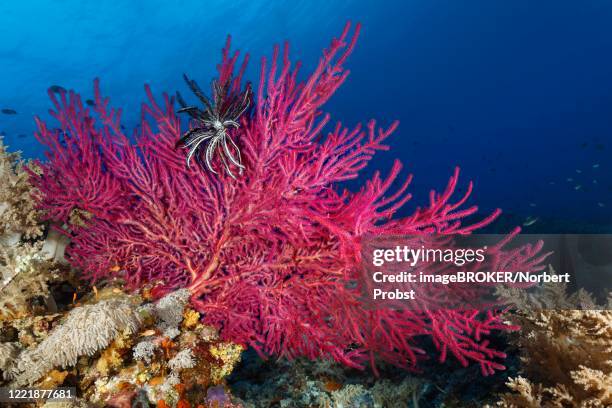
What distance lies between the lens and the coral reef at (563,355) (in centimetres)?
254

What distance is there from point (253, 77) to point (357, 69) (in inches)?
965

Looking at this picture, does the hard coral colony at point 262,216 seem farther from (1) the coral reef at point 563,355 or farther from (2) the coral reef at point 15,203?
(1) the coral reef at point 563,355

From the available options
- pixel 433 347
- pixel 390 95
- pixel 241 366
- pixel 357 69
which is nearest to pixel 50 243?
pixel 241 366

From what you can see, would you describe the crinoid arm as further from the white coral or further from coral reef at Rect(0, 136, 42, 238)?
coral reef at Rect(0, 136, 42, 238)

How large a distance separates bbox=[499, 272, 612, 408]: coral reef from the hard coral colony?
38cm

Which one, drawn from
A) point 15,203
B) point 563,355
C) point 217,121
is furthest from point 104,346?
point 563,355

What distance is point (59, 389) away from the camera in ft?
8.09

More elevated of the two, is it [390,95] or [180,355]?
[390,95]

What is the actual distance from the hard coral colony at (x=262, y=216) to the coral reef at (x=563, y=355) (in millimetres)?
383

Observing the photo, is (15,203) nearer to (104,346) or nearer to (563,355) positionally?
(104,346)

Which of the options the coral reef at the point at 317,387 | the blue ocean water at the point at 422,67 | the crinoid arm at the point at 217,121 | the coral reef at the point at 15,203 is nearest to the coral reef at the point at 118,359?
the coral reef at the point at 317,387

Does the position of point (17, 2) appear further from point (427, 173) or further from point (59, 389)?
point (427, 173)

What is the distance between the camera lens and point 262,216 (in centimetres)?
338

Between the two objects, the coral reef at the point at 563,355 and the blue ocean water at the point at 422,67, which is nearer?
the coral reef at the point at 563,355
